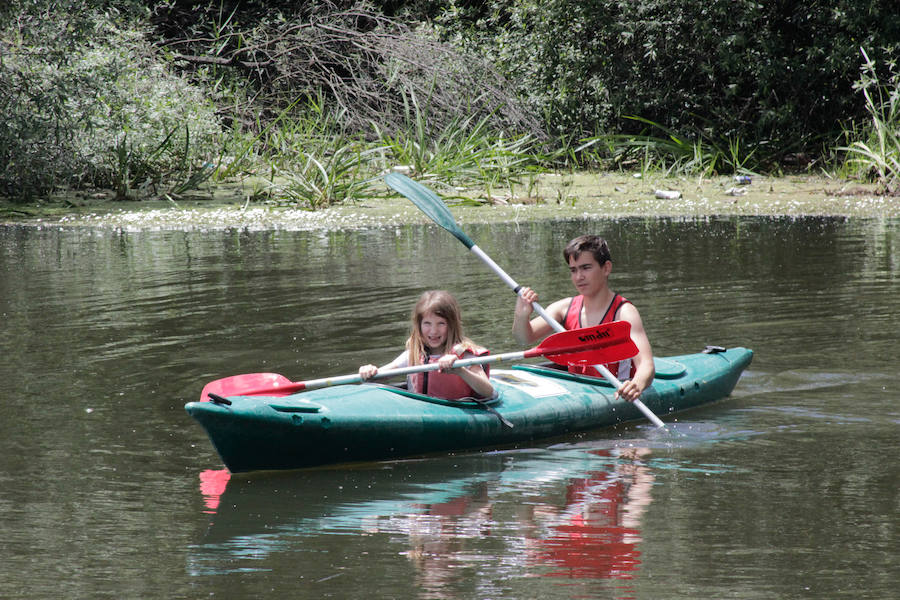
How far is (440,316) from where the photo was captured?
171 inches

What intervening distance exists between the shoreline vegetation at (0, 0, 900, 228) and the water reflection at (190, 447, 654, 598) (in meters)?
7.24

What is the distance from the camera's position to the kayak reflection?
3.19m

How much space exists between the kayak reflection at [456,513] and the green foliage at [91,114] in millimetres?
8445

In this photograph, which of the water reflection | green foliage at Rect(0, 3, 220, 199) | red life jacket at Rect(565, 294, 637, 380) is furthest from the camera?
green foliage at Rect(0, 3, 220, 199)

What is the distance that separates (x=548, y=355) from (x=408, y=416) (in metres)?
0.77

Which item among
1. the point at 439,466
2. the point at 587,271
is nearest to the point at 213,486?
the point at 439,466

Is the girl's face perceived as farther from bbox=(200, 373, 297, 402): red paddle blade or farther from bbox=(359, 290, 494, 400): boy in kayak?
bbox=(200, 373, 297, 402): red paddle blade

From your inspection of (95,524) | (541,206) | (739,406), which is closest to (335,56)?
(541,206)

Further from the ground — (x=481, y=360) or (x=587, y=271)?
(x=587, y=271)

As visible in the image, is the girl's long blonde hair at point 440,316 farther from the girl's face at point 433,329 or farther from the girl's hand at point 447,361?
the girl's hand at point 447,361

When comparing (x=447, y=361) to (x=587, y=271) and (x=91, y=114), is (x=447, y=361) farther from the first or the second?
(x=91, y=114)

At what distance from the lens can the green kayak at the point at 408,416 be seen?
3998 millimetres

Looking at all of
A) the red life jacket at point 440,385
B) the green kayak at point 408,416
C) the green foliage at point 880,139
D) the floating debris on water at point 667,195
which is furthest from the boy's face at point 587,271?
the green foliage at point 880,139

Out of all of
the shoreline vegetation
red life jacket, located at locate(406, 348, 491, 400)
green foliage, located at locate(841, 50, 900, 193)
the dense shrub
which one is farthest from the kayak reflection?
the dense shrub
